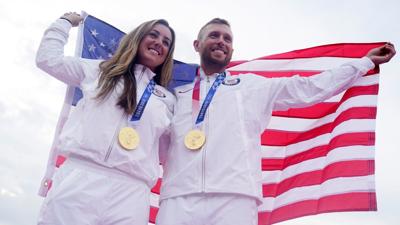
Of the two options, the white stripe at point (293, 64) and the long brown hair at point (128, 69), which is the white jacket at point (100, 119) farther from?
the white stripe at point (293, 64)

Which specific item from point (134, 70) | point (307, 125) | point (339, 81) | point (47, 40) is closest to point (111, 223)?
point (134, 70)

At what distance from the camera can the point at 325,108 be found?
5.63 metres

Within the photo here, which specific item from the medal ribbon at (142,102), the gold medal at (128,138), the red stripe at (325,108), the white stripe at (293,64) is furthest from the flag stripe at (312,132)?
the gold medal at (128,138)

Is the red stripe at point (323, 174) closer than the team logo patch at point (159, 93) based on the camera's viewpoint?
No

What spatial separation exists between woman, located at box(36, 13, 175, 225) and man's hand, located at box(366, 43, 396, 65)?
7.00ft

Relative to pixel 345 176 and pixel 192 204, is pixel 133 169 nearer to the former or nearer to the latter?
pixel 192 204

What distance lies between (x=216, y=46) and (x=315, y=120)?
163 centimetres

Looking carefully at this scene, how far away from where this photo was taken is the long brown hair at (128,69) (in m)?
4.13

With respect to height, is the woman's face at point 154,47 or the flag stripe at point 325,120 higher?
the woman's face at point 154,47

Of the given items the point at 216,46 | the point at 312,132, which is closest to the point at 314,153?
the point at 312,132

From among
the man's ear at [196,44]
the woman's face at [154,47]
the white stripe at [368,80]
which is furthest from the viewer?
the man's ear at [196,44]

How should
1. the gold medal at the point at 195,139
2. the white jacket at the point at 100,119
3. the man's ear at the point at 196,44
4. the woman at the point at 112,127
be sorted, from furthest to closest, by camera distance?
the man's ear at the point at 196,44
the gold medal at the point at 195,139
the white jacket at the point at 100,119
the woman at the point at 112,127

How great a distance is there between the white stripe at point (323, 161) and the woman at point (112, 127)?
177 cm

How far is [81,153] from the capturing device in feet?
12.5
